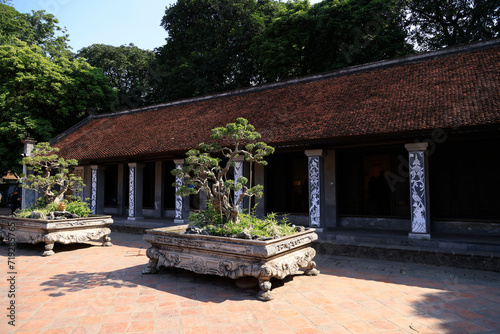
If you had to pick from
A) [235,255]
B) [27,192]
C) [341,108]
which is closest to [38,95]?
[27,192]

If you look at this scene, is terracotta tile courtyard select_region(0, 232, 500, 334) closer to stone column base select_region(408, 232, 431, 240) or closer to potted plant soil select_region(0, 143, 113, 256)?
stone column base select_region(408, 232, 431, 240)

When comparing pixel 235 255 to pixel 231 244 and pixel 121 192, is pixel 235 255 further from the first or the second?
pixel 121 192

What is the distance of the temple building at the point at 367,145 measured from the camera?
25.4 feet

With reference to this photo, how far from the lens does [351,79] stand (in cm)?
1117

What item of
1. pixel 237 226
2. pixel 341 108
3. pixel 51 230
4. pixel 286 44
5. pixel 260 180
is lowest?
pixel 51 230

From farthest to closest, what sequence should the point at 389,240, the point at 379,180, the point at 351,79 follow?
the point at 351,79 < the point at 379,180 < the point at 389,240

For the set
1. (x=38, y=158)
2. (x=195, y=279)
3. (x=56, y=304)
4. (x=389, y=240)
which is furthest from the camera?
(x=38, y=158)

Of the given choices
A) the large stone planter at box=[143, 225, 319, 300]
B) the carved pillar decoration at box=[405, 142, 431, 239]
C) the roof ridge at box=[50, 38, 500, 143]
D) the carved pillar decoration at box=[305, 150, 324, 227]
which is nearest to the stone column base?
the carved pillar decoration at box=[405, 142, 431, 239]

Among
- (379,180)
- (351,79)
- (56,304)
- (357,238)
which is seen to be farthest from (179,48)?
(56,304)

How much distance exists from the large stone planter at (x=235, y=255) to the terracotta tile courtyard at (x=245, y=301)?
0.28 metres

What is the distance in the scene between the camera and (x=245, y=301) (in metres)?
4.50

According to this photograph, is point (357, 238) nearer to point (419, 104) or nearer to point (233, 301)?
point (419, 104)

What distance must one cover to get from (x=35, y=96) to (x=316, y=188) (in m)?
17.3

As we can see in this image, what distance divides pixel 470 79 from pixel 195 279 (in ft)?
27.7
